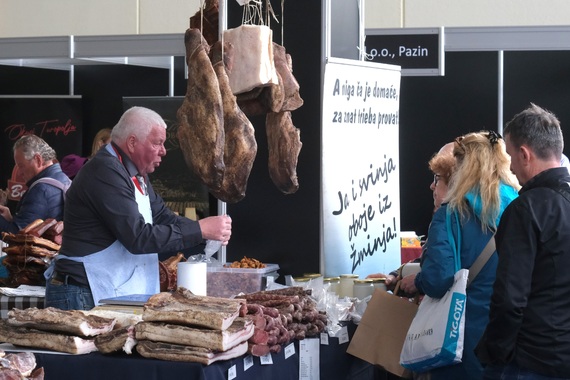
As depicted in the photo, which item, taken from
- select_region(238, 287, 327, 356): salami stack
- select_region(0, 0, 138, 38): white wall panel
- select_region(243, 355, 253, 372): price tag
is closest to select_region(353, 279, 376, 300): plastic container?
select_region(238, 287, 327, 356): salami stack

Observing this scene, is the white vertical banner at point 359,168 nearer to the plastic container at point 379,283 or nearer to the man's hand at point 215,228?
the plastic container at point 379,283

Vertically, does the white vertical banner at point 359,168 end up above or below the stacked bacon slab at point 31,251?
above

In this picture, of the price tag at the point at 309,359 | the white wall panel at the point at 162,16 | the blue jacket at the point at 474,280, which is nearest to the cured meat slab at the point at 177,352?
the price tag at the point at 309,359

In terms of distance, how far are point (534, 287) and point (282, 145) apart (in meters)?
1.67

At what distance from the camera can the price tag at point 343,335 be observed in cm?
441

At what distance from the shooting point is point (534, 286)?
A: 3.34 m

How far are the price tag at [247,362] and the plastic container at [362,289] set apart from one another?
4.48 feet

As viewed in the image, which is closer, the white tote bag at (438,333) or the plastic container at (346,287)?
the white tote bag at (438,333)

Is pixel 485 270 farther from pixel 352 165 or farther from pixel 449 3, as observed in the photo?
pixel 449 3

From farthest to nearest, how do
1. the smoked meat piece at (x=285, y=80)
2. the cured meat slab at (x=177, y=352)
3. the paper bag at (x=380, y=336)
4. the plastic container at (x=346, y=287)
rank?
the plastic container at (x=346, y=287) → the smoked meat piece at (x=285, y=80) → the paper bag at (x=380, y=336) → the cured meat slab at (x=177, y=352)

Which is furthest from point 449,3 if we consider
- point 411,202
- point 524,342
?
point 524,342

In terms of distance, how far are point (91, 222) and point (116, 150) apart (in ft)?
1.27

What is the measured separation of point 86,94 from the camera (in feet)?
32.0

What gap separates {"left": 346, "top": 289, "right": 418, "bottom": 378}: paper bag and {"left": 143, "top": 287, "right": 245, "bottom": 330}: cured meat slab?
1124 millimetres
